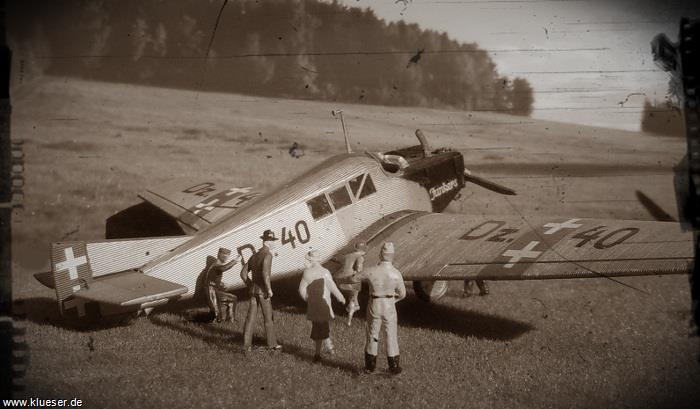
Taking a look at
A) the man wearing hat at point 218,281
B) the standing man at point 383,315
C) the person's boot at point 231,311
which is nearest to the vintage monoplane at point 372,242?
the man wearing hat at point 218,281

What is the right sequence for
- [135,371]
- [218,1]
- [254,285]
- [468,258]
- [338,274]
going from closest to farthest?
[135,371], [254,285], [468,258], [338,274], [218,1]

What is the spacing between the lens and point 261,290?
487 cm

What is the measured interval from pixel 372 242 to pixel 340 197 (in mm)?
731

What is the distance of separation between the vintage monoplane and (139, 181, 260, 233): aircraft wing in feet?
0.19

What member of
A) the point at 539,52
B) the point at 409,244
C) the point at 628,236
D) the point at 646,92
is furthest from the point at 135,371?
the point at 646,92

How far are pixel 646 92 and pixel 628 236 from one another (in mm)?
1637

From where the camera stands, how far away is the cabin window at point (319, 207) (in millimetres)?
6293

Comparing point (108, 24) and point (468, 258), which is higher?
point (108, 24)

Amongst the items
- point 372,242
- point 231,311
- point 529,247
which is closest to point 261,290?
point 231,311

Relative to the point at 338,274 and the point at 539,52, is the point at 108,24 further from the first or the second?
the point at 539,52

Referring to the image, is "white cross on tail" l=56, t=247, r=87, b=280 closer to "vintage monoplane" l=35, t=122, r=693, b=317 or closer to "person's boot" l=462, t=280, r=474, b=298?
"vintage monoplane" l=35, t=122, r=693, b=317

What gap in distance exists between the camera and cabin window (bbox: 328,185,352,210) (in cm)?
654

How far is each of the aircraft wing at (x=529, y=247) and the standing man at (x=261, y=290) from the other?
1.60 m

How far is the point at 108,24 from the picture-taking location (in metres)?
7.64
